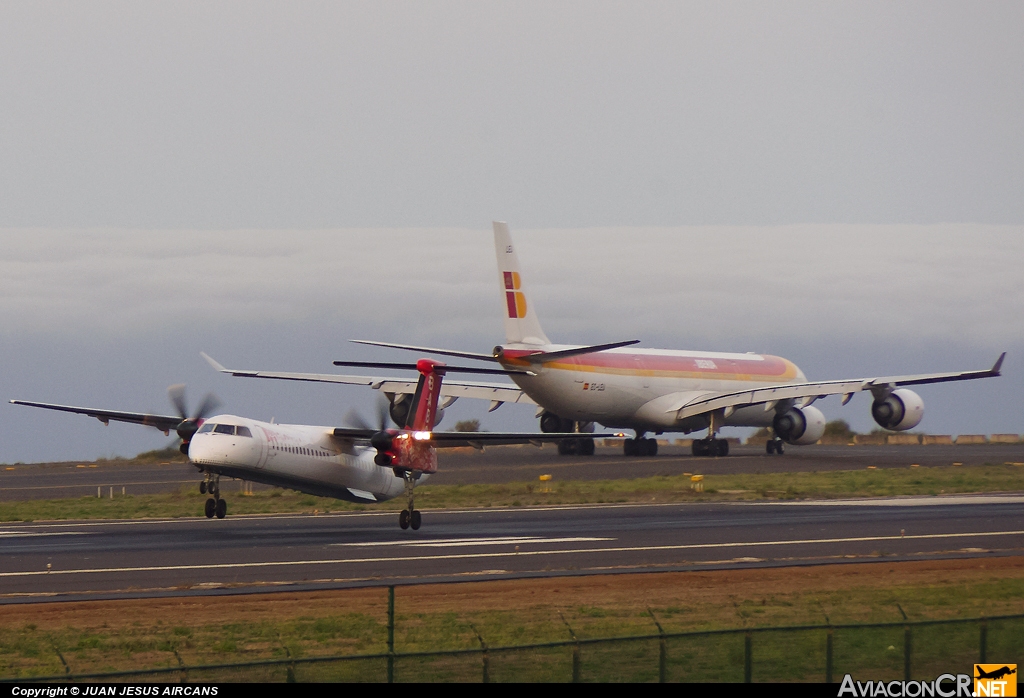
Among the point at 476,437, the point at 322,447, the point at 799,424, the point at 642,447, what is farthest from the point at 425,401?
the point at 799,424

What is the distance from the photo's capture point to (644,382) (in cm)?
6606

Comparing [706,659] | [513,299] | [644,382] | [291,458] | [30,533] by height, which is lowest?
[706,659]

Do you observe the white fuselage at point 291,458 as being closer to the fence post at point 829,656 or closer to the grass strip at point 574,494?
the grass strip at point 574,494

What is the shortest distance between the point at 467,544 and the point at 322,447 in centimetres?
874

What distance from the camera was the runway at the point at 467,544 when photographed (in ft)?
89.9

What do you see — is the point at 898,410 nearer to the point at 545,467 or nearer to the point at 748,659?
the point at 545,467

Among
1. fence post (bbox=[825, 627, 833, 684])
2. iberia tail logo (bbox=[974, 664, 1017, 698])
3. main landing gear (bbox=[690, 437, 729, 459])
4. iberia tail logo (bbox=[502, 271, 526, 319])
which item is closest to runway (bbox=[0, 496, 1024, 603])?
fence post (bbox=[825, 627, 833, 684])

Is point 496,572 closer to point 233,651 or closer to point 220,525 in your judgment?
point 233,651

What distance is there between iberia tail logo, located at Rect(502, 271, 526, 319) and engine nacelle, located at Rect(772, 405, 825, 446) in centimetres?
2006

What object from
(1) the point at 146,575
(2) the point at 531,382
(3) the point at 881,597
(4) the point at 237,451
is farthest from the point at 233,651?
(2) the point at 531,382

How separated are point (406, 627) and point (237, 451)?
17.3 m

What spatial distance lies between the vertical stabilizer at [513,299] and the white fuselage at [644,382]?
796 mm

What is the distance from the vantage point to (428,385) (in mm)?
41000

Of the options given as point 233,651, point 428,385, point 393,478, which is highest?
point 428,385
